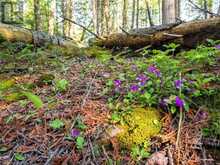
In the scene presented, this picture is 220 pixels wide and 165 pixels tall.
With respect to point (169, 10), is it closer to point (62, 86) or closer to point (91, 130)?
point (62, 86)

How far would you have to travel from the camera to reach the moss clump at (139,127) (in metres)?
2.13

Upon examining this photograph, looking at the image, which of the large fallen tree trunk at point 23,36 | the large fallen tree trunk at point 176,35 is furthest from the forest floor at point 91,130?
the large fallen tree trunk at point 23,36

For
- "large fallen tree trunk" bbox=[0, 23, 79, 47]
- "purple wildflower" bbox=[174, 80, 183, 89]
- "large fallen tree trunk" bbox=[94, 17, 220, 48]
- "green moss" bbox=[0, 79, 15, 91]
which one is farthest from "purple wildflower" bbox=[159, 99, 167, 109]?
"large fallen tree trunk" bbox=[0, 23, 79, 47]

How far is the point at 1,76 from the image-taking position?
13.4ft

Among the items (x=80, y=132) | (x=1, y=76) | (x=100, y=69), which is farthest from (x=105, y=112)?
(x=1, y=76)

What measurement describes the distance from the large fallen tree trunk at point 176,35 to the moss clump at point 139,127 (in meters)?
2.51

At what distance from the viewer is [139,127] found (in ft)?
7.27

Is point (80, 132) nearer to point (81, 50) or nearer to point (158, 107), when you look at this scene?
point (158, 107)

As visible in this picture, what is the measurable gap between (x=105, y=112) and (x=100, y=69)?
5.24 feet

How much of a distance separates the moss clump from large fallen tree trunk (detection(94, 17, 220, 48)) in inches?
99.0

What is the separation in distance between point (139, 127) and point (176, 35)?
113 inches

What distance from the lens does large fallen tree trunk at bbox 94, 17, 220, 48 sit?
4.92 m

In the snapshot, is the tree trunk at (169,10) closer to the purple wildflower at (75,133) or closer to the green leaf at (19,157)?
the purple wildflower at (75,133)

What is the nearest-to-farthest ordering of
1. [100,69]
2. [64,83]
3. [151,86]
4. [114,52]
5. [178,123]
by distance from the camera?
1. [178,123]
2. [151,86]
3. [64,83]
4. [100,69]
5. [114,52]
